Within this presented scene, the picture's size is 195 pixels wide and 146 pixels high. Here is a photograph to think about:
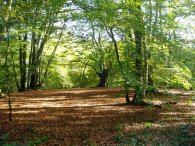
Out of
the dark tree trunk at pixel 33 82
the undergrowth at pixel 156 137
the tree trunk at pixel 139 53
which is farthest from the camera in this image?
the dark tree trunk at pixel 33 82

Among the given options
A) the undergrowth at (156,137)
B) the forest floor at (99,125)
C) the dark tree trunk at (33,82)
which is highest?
the dark tree trunk at (33,82)

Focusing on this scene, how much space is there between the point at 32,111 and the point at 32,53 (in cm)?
1399

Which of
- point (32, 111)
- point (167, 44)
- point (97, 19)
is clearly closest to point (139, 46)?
point (167, 44)

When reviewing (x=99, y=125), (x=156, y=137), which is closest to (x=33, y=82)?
(x=99, y=125)

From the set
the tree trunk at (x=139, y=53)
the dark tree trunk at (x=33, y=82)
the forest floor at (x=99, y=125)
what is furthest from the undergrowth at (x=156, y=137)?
the dark tree trunk at (x=33, y=82)

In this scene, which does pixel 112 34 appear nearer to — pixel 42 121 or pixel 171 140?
pixel 42 121

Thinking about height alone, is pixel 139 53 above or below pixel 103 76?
above

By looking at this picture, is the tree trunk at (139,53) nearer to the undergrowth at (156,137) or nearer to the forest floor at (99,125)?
the forest floor at (99,125)

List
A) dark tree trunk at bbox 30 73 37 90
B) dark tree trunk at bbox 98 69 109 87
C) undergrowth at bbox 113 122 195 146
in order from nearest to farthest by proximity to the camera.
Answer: undergrowth at bbox 113 122 195 146, dark tree trunk at bbox 30 73 37 90, dark tree trunk at bbox 98 69 109 87

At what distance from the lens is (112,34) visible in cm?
1328

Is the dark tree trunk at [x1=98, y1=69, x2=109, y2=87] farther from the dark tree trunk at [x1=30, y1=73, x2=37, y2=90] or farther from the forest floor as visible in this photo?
the forest floor

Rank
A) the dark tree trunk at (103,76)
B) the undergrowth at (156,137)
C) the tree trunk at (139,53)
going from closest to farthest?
1. the undergrowth at (156,137)
2. the tree trunk at (139,53)
3. the dark tree trunk at (103,76)

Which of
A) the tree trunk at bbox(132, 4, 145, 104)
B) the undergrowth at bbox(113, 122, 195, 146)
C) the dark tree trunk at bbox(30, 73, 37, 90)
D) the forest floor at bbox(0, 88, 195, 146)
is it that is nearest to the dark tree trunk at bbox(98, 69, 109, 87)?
the dark tree trunk at bbox(30, 73, 37, 90)

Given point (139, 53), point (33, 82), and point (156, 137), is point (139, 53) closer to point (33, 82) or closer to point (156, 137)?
point (156, 137)
